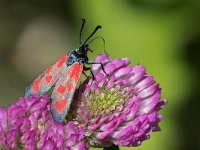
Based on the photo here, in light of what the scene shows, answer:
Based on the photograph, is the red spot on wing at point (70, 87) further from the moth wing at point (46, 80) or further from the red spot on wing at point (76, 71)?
the moth wing at point (46, 80)

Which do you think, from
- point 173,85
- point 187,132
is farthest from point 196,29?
point 187,132

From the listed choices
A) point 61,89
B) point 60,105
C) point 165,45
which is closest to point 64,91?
point 61,89

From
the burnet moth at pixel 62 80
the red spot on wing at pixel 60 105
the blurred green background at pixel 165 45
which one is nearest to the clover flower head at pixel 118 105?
the burnet moth at pixel 62 80

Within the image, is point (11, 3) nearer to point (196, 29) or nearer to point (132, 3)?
point (132, 3)

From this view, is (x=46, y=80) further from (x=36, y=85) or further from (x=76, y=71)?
(x=76, y=71)

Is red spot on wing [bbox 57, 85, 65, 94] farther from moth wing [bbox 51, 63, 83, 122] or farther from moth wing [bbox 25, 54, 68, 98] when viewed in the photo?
moth wing [bbox 25, 54, 68, 98]
